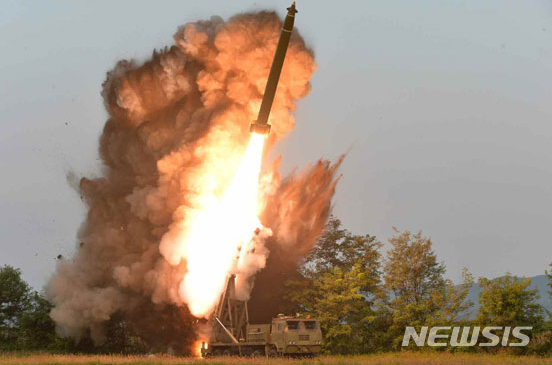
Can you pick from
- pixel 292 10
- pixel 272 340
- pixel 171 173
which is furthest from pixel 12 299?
pixel 292 10

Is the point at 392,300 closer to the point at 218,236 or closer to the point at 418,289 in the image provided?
the point at 418,289

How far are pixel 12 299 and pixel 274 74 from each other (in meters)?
36.1

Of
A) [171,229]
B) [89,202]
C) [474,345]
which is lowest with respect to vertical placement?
[474,345]

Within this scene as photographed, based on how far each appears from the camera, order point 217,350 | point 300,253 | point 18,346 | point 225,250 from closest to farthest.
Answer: point 217,350 < point 225,250 < point 300,253 < point 18,346

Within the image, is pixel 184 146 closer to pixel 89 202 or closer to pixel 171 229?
pixel 171 229

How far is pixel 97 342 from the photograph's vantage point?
45.1m

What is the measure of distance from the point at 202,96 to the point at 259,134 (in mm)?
5983

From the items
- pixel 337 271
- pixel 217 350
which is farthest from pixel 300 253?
pixel 217 350

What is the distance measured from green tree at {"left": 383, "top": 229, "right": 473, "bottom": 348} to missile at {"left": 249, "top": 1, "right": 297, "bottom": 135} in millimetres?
16422

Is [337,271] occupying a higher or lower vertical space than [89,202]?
lower

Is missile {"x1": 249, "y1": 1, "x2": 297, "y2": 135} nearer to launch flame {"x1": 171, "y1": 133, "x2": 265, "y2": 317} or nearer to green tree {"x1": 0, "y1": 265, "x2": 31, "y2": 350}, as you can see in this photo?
launch flame {"x1": 171, "y1": 133, "x2": 265, "y2": 317}

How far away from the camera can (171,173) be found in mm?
39562

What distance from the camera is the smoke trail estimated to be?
39375 millimetres

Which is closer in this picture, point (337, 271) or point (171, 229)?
point (171, 229)
